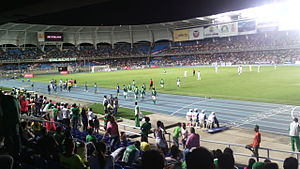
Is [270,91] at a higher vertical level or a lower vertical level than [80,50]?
lower

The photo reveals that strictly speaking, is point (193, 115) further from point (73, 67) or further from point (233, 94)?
point (73, 67)

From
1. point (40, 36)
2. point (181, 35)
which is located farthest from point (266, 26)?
point (40, 36)

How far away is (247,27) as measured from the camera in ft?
239

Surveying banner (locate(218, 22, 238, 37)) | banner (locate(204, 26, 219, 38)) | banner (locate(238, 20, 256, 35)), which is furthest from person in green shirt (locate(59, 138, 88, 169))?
banner (locate(204, 26, 219, 38))

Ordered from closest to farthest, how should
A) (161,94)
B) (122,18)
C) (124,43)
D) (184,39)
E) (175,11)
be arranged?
(175,11), (122,18), (161,94), (184,39), (124,43)

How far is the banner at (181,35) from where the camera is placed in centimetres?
8562

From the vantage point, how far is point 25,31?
7438 cm

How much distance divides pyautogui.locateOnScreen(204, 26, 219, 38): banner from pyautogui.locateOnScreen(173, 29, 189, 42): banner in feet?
21.1

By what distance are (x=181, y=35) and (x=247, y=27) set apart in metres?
21.4

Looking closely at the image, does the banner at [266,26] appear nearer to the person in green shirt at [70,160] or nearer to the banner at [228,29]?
the banner at [228,29]

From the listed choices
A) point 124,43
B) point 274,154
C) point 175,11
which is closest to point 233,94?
point 274,154

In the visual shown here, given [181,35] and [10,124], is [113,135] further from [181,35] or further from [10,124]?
[181,35]

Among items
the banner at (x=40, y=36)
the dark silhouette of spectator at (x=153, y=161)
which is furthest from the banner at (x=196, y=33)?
the dark silhouette of spectator at (x=153, y=161)

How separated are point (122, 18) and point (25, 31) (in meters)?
74.9
